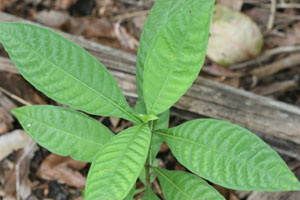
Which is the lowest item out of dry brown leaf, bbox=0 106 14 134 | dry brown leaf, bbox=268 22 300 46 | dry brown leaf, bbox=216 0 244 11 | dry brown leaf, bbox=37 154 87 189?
dry brown leaf, bbox=37 154 87 189

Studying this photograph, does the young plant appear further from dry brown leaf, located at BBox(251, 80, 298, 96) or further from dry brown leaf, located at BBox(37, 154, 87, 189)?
dry brown leaf, located at BBox(251, 80, 298, 96)

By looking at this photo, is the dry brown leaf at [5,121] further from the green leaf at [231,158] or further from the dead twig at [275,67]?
the dead twig at [275,67]

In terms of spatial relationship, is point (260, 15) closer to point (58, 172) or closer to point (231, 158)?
point (231, 158)

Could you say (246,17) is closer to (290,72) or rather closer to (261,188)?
(290,72)

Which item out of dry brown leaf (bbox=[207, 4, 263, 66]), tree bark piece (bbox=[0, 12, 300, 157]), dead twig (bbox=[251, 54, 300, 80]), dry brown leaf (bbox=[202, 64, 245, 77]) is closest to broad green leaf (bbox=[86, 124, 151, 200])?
tree bark piece (bbox=[0, 12, 300, 157])

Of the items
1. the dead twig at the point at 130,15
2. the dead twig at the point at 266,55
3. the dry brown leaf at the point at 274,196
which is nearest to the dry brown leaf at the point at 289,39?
the dead twig at the point at 266,55

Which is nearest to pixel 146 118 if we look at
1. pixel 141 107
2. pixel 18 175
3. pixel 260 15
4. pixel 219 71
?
pixel 141 107

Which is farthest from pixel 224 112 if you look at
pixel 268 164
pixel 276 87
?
pixel 268 164
